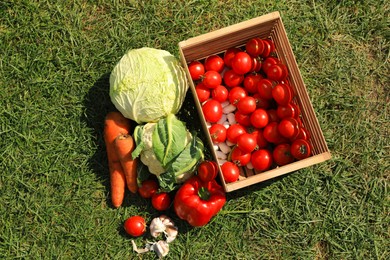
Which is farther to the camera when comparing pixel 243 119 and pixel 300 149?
pixel 243 119

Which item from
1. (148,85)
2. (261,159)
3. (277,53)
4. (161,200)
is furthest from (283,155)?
(148,85)

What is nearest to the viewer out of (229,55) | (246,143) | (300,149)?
(300,149)

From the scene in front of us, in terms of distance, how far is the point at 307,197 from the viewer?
3.69 meters

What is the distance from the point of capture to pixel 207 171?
10.7 feet

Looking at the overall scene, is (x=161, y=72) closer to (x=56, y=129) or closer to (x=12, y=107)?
(x=56, y=129)

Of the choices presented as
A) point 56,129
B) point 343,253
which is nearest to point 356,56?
point 343,253

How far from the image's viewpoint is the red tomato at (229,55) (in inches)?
135

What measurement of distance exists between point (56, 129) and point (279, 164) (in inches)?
79.7

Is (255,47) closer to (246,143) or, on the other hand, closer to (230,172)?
(246,143)

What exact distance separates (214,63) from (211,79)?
0.17m

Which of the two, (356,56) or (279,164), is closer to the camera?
(279,164)

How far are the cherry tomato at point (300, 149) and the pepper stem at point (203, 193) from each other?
0.77 m

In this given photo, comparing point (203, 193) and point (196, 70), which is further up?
point (196, 70)

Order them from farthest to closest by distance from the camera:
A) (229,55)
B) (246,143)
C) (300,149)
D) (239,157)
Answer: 1. (229,55)
2. (239,157)
3. (246,143)
4. (300,149)
